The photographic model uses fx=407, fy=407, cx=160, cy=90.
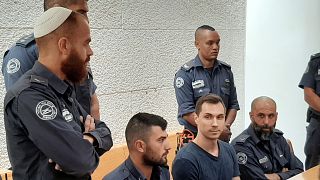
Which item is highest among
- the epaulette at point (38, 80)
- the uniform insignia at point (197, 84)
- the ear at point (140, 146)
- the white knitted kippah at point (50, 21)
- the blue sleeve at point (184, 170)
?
the white knitted kippah at point (50, 21)

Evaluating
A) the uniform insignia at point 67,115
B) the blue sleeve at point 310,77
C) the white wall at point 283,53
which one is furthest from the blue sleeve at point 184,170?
the white wall at point 283,53

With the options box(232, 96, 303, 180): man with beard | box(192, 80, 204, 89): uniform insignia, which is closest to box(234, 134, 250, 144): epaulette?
box(232, 96, 303, 180): man with beard

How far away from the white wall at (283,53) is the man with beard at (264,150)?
202 centimetres

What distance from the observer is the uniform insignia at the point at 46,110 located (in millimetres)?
1392

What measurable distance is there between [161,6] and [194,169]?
1.89 m

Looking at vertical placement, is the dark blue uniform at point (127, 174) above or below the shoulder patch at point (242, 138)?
above

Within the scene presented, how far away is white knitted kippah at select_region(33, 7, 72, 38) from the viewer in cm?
148

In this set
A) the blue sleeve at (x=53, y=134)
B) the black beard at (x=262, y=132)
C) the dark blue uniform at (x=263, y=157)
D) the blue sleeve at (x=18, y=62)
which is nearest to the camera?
the blue sleeve at (x=53, y=134)

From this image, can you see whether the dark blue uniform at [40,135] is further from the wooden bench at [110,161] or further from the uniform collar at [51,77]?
the wooden bench at [110,161]

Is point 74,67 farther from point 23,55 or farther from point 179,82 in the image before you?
point 179,82

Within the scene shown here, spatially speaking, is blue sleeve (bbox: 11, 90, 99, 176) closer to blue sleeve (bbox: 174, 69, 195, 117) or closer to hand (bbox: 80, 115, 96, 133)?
hand (bbox: 80, 115, 96, 133)

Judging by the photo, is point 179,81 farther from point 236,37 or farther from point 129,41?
point 236,37

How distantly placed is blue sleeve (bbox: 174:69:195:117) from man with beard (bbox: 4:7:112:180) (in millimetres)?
1744

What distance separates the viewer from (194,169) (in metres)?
2.49
